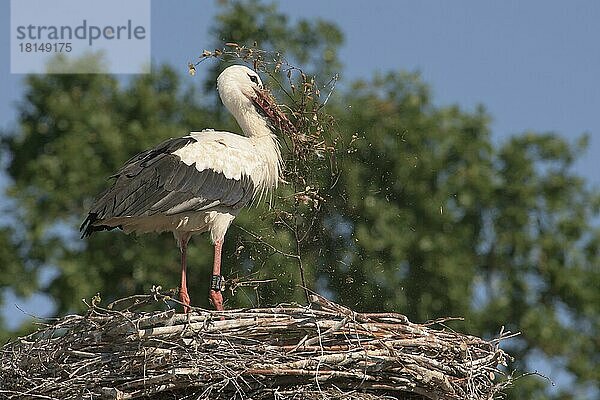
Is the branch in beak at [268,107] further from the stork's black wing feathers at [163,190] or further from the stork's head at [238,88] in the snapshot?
the stork's black wing feathers at [163,190]

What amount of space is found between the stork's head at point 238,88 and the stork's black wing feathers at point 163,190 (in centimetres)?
57

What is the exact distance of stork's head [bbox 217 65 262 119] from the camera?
31.0 ft

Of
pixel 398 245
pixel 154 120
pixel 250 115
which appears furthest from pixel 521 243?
pixel 250 115

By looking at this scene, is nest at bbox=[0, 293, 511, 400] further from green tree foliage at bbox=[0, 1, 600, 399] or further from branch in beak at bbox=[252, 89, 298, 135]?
green tree foliage at bbox=[0, 1, 600, 399]

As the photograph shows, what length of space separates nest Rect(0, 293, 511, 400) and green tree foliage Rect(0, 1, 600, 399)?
7793mm

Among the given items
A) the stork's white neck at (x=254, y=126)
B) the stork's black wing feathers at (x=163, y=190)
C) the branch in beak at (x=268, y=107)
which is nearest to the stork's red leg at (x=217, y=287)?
the stork's black wing feathers at (x=163, y=190)

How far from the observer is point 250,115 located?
9453 millimetres

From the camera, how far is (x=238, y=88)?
31.1ft

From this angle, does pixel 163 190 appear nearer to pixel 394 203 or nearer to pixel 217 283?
pixel 217 283

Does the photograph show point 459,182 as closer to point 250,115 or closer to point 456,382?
point 250,115

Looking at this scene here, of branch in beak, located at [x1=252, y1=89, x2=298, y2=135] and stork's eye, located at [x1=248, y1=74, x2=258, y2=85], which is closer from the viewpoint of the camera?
branch in beak, located at [x1=252, y1=89, x2=298, y2=135]

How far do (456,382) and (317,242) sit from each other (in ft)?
17.1

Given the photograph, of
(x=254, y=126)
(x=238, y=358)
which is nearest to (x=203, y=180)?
(x=254, y=126)

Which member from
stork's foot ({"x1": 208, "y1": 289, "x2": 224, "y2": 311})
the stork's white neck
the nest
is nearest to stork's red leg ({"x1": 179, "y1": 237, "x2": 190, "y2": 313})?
stork's foot ({"x1": 208, "y1": 289, "x2": 224, "y2": 311})
